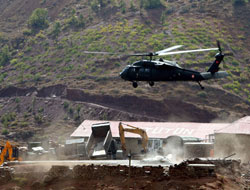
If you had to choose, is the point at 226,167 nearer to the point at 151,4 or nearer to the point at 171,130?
the point at 171,130

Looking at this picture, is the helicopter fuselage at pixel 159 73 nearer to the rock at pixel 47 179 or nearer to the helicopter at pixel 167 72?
the helicopter at pixel 167 72

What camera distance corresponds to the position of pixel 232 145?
4425 centimetres

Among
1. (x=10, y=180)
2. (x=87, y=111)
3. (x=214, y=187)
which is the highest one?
(x=214, y=187)

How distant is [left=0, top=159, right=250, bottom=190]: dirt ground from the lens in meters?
26.2

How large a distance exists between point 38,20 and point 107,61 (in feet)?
126

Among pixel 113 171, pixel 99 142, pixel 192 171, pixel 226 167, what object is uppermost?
pixel 192 171

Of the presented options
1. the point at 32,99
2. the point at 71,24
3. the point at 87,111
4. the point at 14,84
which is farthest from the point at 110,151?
the point at 71,24

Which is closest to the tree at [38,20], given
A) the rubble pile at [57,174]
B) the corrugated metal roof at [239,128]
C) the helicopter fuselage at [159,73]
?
the corrugated metal roof at [239,128]

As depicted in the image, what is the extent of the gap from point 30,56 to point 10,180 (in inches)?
3283

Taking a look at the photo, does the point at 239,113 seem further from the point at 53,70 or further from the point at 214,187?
the point at 214,187

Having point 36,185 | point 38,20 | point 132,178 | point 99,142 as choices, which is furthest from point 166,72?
point 38,20

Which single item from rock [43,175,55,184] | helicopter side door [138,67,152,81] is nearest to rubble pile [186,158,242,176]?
helicopter side door [138,67,152,81]

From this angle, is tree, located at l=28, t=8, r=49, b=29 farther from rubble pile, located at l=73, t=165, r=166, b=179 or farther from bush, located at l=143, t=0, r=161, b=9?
rubble pile, located at l=73, t=165, r=166, b=179

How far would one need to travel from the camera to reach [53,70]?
102 meters
